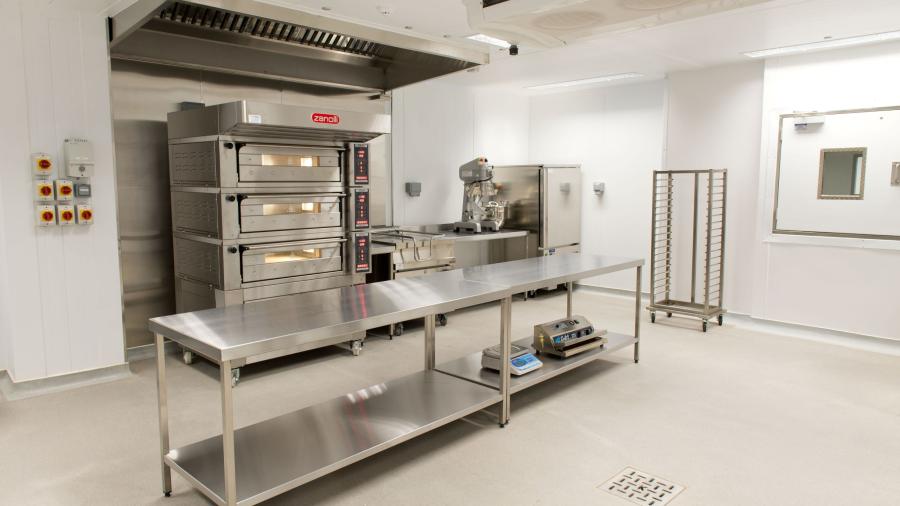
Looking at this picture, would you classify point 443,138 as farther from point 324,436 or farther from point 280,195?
point 324,436

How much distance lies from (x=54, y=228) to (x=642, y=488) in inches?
163

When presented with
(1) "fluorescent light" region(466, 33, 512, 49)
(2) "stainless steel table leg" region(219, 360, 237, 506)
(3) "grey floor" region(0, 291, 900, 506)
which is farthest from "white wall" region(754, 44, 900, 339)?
(2) "stainless steel table leg" region(219, 360, 237, 506)

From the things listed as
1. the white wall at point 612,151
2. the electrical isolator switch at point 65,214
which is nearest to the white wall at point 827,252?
the white wall at point 612,151

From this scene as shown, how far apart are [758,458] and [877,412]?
1.31 m

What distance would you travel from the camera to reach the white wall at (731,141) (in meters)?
6.00

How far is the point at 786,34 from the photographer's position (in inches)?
187

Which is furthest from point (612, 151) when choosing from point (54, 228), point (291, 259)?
point (54, 228)

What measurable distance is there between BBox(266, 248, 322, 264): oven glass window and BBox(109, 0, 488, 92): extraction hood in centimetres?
168

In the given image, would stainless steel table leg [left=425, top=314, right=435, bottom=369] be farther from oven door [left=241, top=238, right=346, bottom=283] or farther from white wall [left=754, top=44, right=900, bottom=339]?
white wall [left=754, top=44, right=900, bottom=339]

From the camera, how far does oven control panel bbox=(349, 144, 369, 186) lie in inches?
191

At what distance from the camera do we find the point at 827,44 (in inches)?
201

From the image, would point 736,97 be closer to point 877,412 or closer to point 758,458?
point 877,412

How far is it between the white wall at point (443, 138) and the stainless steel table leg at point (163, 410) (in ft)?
14.0

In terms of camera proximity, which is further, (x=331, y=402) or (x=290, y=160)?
(x=290, y=160)
